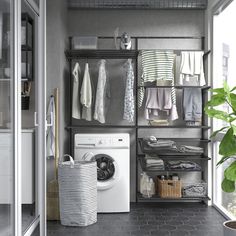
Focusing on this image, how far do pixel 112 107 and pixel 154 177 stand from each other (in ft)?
3.46

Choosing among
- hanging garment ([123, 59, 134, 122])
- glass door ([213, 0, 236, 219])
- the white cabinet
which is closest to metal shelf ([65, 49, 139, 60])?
hanging garment ([123, 59, 134, 122])

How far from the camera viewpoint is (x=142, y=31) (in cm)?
474

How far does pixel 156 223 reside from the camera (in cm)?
374

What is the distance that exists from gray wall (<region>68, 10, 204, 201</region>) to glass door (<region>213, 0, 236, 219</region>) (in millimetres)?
379

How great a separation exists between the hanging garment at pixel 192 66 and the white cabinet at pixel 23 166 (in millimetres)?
2185

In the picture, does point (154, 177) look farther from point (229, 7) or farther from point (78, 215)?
point (229, 7)

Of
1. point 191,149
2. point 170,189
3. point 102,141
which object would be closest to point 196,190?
point 170,189

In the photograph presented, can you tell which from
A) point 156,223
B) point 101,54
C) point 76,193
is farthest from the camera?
point 101,54

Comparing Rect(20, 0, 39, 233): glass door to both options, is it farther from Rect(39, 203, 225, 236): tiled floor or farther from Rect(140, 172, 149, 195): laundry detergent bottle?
Rect(140, 172, 149, 195): laundry detergent bottle

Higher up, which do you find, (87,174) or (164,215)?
(87,174)

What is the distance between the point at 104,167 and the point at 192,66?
161 centimetres

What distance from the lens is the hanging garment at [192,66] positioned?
4375 millimetres

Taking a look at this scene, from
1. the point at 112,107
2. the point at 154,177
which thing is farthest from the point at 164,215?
the point at 112,107

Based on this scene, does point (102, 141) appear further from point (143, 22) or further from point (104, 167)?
point (143, 22)
